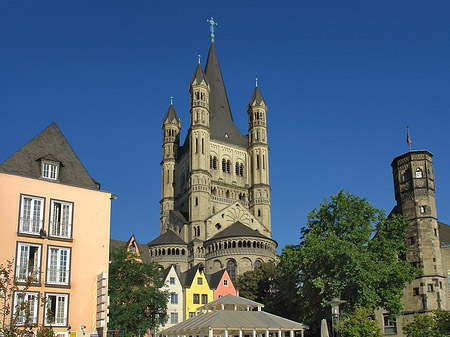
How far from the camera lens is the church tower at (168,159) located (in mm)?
95562

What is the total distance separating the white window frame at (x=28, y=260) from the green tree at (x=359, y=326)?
69.7 ft

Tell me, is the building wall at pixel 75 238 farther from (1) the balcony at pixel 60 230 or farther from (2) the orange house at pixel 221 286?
(2) the orange house at pixel 221 286

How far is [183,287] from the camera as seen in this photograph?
207 feet

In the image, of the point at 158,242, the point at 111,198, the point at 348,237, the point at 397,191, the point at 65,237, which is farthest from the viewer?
the point at 158,242

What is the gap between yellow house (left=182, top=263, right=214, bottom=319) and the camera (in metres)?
61.9

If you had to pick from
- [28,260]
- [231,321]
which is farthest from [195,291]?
[28,260]

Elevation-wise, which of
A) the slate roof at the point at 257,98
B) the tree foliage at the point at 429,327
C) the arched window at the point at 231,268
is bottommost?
the tree foliage at the point at 429,327

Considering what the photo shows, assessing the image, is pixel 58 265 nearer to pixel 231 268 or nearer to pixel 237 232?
pixel 231 268

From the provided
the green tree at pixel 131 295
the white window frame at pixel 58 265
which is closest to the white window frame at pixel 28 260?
the white window frame at pixel 58 265

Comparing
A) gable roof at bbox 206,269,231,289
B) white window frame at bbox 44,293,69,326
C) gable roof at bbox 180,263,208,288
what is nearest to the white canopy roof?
white window frame at bbox 44,293,69,326

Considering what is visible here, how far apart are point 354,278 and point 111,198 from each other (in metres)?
19.3

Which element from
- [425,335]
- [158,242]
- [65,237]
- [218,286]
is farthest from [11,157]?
[158,242]

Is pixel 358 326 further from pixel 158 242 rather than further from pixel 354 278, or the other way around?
pixel 158 242

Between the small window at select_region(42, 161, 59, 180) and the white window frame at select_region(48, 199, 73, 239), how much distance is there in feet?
5.36
